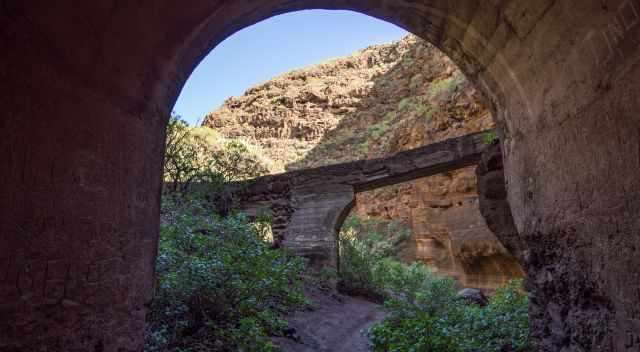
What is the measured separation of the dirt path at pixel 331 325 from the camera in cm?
472

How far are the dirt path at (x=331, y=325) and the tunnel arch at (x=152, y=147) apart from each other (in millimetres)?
2538

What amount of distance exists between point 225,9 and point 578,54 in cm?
195

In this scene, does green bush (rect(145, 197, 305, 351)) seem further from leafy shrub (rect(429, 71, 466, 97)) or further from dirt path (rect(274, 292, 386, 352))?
leafy shrub (rect(429, 71, 466, 97))

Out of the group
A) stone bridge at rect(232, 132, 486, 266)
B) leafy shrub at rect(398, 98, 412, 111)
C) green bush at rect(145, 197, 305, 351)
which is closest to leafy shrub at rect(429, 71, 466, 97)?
leafy shrub at rect(398, 98, 412, 111)

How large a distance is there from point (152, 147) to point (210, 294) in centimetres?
194

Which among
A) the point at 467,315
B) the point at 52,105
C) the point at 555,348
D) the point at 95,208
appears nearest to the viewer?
the point at 52,105

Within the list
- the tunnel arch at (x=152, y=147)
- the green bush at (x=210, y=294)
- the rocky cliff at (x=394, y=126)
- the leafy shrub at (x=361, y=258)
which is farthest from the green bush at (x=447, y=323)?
the rocky cliff at (x=394, y=126)

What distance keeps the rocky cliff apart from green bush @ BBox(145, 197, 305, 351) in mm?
9421

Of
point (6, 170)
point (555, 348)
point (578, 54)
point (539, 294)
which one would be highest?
point (578, 54)

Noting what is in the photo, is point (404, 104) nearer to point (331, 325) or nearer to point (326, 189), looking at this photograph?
point (326, 189)

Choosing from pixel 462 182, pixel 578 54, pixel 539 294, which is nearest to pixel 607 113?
pixel 578 54

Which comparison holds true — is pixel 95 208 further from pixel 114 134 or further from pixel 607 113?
pixel 607 113

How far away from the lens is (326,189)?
9258 millimetres

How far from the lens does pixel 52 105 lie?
1.58 m
